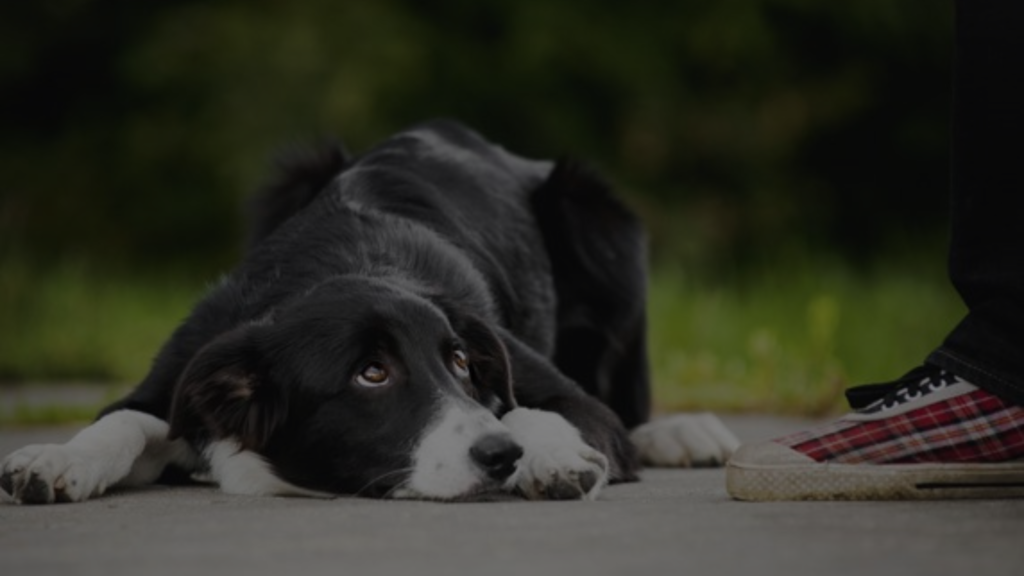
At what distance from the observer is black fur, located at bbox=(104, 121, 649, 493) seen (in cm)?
352

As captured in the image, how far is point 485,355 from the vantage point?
3.88 m

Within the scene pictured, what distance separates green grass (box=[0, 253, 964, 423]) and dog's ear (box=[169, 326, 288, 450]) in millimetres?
2108

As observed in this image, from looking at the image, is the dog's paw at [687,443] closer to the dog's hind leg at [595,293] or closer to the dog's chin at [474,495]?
the dog's hind leg at [595,293]

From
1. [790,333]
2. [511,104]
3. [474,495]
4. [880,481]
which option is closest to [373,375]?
[474,495]

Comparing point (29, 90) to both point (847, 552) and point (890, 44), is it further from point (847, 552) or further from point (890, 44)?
point (847, 552)

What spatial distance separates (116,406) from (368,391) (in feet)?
2.70

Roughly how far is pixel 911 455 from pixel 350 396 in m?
1.27

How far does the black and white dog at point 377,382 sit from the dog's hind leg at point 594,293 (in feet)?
0.78

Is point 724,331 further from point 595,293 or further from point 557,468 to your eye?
point 557,468

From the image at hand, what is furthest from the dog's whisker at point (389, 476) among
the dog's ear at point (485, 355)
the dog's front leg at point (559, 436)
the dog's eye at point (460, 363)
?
the dog's ear at point (485, 355)

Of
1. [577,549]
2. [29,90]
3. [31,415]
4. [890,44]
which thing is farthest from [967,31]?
[29,90]

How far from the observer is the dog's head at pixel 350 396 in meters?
3.35

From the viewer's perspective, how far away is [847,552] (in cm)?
229

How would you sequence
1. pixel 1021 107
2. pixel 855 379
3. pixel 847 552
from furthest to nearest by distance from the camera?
pixel 855 379, pixel 1021 107, pixel 847 552
